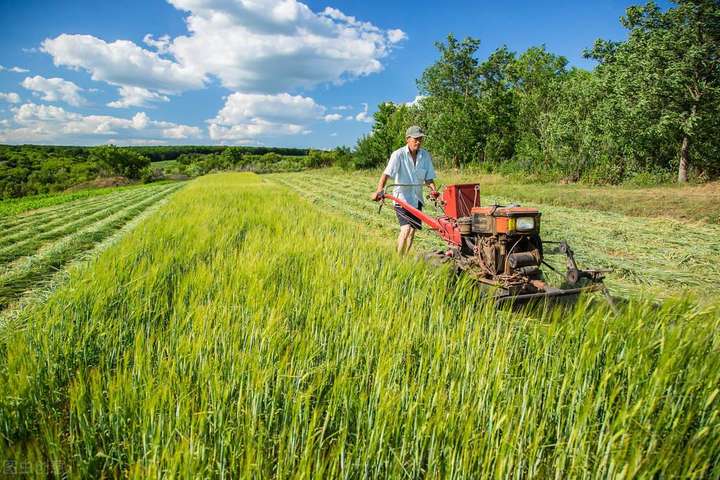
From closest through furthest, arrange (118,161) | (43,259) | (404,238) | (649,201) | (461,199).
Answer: (461,199)
(404,238)
(43,259)
(649,201)
(118,161)

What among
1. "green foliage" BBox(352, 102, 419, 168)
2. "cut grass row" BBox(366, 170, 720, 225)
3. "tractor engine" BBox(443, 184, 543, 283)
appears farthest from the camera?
"green foliage" BBox(352, 102, 419, 168)

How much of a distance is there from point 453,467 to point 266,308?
168 cm

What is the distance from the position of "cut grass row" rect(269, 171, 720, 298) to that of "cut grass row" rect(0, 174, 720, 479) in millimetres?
1703

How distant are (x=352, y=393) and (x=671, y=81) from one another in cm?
1908

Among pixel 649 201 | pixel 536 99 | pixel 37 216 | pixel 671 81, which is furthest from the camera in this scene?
pixel 536 99

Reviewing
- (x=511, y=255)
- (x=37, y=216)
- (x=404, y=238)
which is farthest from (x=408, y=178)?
(x=37, y=216)

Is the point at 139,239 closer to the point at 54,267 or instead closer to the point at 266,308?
the point at 54,267

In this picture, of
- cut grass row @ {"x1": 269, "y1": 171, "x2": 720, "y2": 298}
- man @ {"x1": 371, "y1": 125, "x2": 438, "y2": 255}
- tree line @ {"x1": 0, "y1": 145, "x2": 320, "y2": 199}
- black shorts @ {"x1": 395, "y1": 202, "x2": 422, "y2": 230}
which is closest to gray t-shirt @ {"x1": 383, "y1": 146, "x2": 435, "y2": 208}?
man @ {"x1": 371, "y1": 125, "x2": 438, "y2": 255}

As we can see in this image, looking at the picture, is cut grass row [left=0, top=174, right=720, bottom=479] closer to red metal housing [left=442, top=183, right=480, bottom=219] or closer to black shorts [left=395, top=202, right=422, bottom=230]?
red metal housing [left=442, top=183, right=480, bottom=219]

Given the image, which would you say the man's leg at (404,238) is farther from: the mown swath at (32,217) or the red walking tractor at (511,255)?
the mown swath at (32,217)

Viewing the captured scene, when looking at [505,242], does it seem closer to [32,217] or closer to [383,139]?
[32,217]

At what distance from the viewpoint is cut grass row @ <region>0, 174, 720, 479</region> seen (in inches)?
53.2

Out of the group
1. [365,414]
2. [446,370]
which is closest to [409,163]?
[446,370]

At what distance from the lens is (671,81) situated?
1464cm
